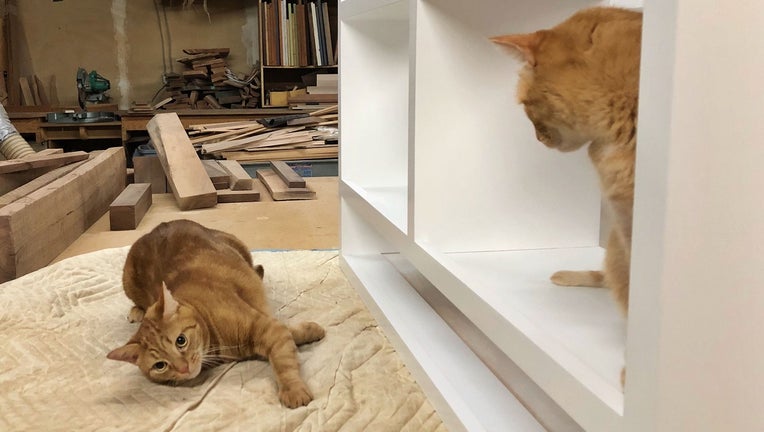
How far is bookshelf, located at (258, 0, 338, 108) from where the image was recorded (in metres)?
5.96

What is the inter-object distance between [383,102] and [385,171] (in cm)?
21

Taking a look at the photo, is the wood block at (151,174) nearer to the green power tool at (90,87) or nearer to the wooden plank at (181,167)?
the wooden plank at (181,167)

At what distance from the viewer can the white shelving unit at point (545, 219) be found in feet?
2.04

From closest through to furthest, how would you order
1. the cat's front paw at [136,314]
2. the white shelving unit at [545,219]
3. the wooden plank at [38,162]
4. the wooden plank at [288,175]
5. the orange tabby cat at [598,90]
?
the white shelving unit at [545,219] < the orange tabby cat at [598,90] < the cat's front paw at [136,314] < the wooden plank at [38,162] < the wooden plank at [288,175]

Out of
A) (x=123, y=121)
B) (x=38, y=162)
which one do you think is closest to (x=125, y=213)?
(x=38, y=162)

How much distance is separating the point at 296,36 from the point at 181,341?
5.05 meters

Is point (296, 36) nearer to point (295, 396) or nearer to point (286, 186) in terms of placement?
point (286, 186)

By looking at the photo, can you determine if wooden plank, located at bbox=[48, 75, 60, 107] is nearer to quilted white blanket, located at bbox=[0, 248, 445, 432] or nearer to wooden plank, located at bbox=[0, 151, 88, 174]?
wooden plank, located at bbox=[0, 151, 88, 174]

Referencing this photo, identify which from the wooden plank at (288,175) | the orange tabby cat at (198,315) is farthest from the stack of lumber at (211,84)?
the orange tabby cat at (198,315)

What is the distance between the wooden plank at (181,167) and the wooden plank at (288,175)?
1.37 feet

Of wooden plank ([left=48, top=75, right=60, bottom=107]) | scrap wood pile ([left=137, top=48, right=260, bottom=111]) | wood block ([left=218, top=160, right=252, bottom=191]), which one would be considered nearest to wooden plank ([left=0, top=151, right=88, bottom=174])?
wood block ([left=218, top=160, right=252, bottom=191])

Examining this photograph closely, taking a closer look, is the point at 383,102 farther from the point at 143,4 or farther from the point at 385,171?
the point at 143,4

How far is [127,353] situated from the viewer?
1.31 meters

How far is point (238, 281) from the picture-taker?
5.26 ft
